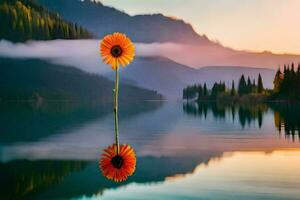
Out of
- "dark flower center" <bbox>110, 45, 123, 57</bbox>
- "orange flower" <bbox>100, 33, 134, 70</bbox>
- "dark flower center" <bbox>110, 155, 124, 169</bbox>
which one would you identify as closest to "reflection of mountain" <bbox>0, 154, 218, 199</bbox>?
"dark flower center" <bbox>110, 155, 124, 169</bbox>

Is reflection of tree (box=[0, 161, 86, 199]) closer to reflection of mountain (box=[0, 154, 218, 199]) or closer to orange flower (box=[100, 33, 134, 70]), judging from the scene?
reflection of mountain (box=[0, 154, 218, 199])

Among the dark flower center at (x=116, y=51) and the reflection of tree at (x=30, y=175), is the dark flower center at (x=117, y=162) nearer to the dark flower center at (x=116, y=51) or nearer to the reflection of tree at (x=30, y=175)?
the reflection of tree at (x=30, y=175)

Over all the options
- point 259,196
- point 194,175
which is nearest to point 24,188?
point 194,175

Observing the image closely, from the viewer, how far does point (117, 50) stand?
3009cm

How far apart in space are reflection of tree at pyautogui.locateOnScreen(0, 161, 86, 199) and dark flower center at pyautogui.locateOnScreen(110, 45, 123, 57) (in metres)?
7.99

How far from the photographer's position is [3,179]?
32719 millimetres

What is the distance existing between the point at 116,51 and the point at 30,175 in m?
9.69

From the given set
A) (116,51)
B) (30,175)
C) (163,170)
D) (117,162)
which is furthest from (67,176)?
(116,51)

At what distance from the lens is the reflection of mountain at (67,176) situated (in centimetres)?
2898

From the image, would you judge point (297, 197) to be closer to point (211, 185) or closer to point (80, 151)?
point (211, 185)

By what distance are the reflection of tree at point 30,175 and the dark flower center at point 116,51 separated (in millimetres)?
7988

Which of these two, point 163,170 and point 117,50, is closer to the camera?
point 117,50

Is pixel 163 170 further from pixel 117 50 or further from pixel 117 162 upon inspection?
pixel 117 50

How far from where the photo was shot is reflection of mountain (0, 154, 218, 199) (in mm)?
28984
